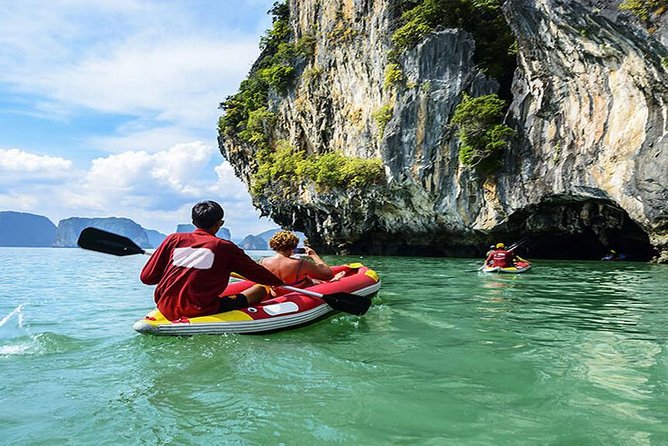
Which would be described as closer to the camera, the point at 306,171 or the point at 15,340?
Result: the point at 15,340

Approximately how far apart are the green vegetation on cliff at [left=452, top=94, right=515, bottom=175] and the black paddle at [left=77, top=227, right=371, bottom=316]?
15859 millimetres

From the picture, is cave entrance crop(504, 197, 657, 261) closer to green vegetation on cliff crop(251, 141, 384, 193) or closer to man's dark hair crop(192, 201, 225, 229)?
green vegetation on cliff crop(251, 141, 384, 193)

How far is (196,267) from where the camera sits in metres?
5.01

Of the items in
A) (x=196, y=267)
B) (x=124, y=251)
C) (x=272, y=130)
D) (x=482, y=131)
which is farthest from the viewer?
(x=272, y=130)

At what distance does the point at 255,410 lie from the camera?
9.95 ft

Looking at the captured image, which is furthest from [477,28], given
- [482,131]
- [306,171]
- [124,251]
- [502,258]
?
[124,251]

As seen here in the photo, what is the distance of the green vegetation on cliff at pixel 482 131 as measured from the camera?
20062 millimetres

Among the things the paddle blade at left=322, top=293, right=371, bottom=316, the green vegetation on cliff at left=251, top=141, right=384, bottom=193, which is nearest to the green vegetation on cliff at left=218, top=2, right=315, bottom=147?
the green vegetation on cliff at left=251, top=141, right=384, bottom=193

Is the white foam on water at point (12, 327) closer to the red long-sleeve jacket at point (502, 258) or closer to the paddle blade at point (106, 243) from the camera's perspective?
the paddle blade at point (106, 243)

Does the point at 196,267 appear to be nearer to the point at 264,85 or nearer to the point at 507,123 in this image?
the point at 507,123

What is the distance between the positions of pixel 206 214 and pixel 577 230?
69.6 feet

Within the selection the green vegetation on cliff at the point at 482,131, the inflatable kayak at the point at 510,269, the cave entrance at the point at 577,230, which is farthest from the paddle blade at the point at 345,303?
the green vegetation on cliff at the point at 482,131

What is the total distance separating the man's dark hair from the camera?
5.04 meters

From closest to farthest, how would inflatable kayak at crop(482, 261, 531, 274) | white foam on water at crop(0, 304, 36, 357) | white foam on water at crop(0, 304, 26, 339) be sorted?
1. white foam on water at crop(0, 304, 36, 357)
2. white foam on water at crop(0, 304, 26, 339)
3. inflatable kayak at crop(482, 261, 531, 274)
